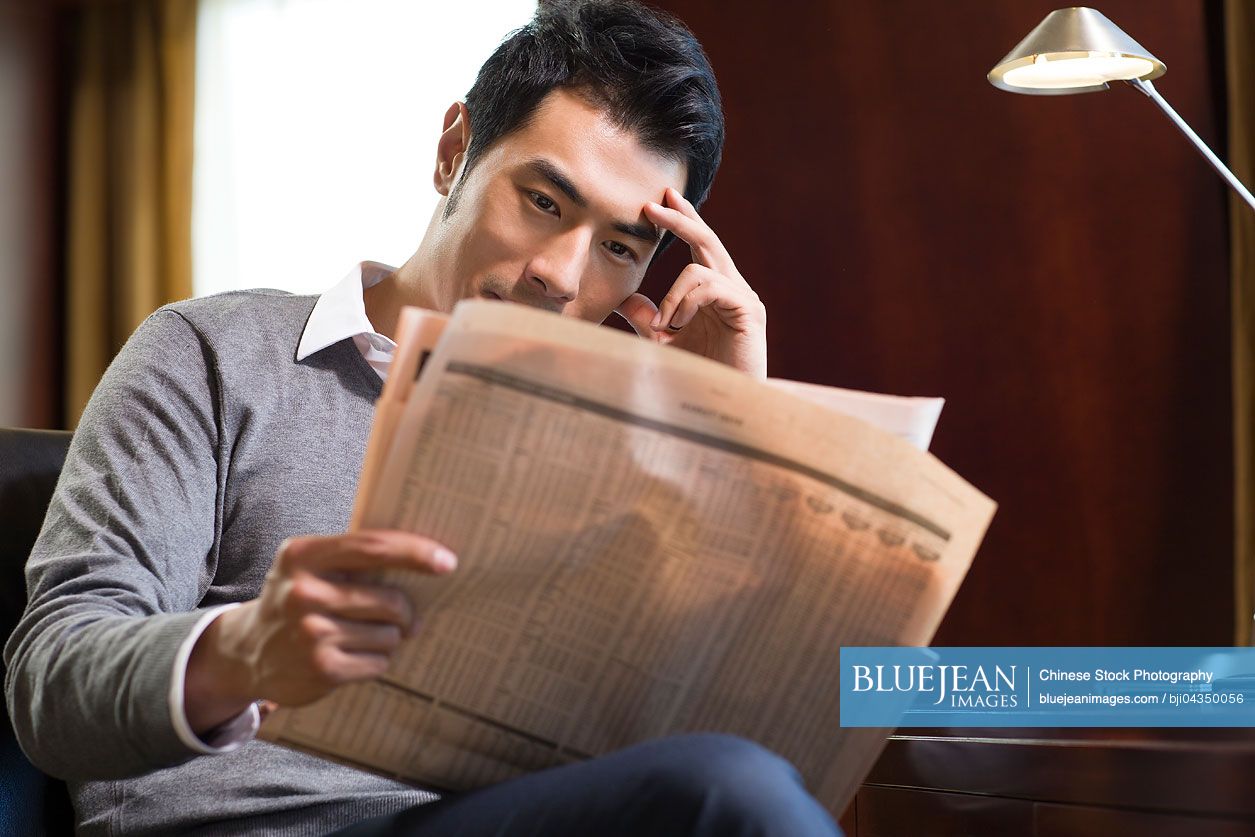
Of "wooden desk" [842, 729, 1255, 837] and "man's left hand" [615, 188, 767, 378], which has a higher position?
"man's left hand" [615, 188, 767, 378]

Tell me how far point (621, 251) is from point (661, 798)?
2.32ft

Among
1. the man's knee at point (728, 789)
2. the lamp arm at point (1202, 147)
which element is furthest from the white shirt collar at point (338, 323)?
the lamp arm at point (1202, 147)

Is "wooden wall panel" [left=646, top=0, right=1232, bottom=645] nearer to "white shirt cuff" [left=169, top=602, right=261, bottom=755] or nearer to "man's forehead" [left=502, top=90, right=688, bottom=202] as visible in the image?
"man's forehead" [left=502, top=90, right=688, bottom=202]

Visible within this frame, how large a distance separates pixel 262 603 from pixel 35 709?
0.22 m

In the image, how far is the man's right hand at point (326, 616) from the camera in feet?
1.94

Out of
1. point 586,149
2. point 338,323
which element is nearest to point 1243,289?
point 586,149

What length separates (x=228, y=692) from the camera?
2.17 ft

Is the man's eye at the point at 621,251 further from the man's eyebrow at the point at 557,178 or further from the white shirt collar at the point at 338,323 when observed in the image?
the white shirt collar at the point at 338,323

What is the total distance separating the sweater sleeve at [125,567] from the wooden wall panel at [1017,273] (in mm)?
1409

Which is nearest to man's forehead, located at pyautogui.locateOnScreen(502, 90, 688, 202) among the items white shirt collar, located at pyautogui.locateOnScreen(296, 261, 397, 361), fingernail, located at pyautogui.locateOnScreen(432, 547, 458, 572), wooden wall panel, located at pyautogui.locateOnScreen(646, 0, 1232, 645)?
white shirt collar, located at pyautogui.locateOnScreen(296, 261, 397, 361)

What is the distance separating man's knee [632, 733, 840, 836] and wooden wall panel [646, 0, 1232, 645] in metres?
1.46

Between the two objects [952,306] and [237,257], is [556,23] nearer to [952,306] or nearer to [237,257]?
[952,306]

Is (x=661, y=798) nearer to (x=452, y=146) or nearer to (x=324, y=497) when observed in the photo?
(x=324, y=497)

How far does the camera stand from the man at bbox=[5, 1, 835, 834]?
62 cm
